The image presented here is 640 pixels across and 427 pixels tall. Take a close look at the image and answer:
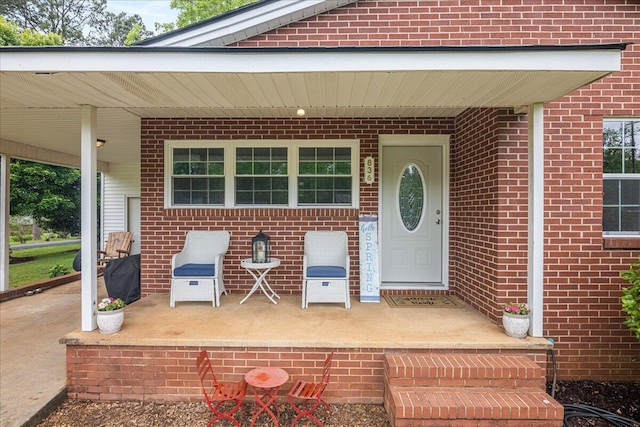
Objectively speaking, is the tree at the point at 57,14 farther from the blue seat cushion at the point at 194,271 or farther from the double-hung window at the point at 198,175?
the blue seat cushion at the point at 194,271

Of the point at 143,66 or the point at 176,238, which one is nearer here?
the point at 143,66

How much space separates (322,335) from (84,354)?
2.16 metres

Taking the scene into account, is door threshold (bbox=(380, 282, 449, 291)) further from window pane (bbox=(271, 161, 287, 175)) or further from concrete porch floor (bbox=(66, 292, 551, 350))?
window pane (bbox=(271, 161, 287, 175))

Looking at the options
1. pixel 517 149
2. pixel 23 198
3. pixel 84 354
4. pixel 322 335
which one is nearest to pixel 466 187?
pixel 517 149

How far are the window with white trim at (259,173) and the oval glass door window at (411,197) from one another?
0.73 meters

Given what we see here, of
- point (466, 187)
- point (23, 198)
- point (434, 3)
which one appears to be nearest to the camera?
point (434, 3)

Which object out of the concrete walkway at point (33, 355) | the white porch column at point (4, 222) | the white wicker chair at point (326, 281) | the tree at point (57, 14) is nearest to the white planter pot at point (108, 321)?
the concrete walkway at point (33, 355)

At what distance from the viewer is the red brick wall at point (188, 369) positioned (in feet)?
10.1

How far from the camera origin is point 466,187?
4.32 m

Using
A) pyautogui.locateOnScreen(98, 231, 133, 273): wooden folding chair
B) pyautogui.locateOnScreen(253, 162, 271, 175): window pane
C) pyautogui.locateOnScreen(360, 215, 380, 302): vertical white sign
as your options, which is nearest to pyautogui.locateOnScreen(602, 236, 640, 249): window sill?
pyautogui.locateOnScreen(360, 215, 380, 302): vertical white sign

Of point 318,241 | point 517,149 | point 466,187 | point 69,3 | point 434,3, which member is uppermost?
point 69,3

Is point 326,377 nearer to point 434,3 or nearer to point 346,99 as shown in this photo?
point 346,99

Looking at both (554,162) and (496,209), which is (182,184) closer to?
(496,209)

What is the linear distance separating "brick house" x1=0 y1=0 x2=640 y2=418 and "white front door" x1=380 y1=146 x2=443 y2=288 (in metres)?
0.03
